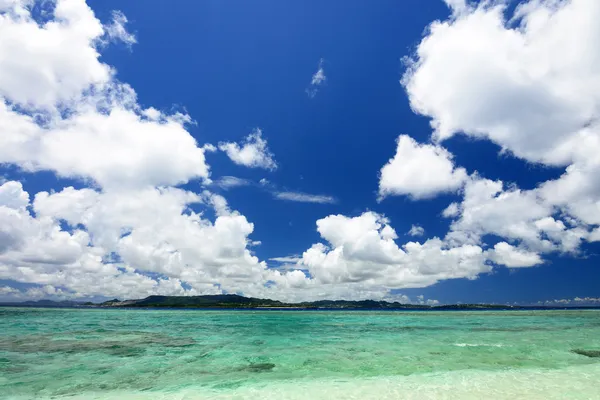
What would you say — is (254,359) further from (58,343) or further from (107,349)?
(58,343)

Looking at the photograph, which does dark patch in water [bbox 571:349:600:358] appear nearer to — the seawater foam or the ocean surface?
the ocean surface

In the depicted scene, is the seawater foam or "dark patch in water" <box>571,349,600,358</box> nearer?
the seawater foam

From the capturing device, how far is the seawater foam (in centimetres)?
1311

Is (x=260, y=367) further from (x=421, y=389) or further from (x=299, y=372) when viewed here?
(x=421, y=389)

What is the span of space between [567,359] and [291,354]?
61.3 feet

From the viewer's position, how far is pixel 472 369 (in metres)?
17.8

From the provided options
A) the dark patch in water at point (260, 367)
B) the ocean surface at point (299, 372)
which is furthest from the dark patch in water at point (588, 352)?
the dark patch in water at point (260, 367)

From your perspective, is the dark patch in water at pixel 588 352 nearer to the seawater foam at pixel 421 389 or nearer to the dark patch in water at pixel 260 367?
the seawater foam at pixel 421 389

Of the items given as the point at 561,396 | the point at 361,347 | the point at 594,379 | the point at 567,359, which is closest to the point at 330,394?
the point at 561,396

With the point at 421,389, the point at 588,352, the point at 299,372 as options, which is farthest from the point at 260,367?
the point at 588,352

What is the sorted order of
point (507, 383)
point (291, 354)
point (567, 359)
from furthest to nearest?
point (291, 354) < point (567, 359) < point (507, 383)

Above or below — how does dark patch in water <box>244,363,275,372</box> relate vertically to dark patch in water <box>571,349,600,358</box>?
below

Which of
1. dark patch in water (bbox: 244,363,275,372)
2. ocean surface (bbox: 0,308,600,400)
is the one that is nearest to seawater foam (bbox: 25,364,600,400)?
ocean surface (bbox: 0,308,600,400)

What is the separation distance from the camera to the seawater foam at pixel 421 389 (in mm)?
13109
